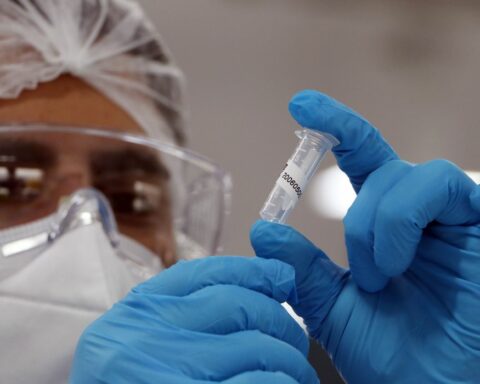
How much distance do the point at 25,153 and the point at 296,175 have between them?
0.80m

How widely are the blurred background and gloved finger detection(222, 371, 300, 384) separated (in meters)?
1.39

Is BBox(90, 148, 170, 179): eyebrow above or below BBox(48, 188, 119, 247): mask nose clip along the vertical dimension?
above

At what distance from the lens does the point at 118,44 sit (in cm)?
138

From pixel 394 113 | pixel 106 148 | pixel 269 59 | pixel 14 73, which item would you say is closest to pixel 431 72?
pixel 394 113

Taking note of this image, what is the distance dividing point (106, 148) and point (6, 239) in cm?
34

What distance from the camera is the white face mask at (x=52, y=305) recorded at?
851 millimetres

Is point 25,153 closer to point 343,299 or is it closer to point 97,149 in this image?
point 97,149

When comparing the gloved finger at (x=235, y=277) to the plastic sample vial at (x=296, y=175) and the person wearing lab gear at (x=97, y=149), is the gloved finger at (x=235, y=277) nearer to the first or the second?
the plastic sample vial at (x=296, y=175)

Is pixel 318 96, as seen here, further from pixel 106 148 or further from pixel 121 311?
pixel 106 148

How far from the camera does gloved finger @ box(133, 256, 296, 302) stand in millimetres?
646

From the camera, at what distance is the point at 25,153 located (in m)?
1.27

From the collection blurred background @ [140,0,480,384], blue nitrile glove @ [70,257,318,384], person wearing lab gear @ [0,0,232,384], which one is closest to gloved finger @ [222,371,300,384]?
blue nitrile glove @ [70,257,318,384]

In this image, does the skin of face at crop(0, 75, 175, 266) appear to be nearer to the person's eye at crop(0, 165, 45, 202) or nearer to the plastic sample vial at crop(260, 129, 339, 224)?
the person's eye at crop(0, 165, 45, 202)

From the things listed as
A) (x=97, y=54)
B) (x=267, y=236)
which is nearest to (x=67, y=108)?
(x=97, y=54)
